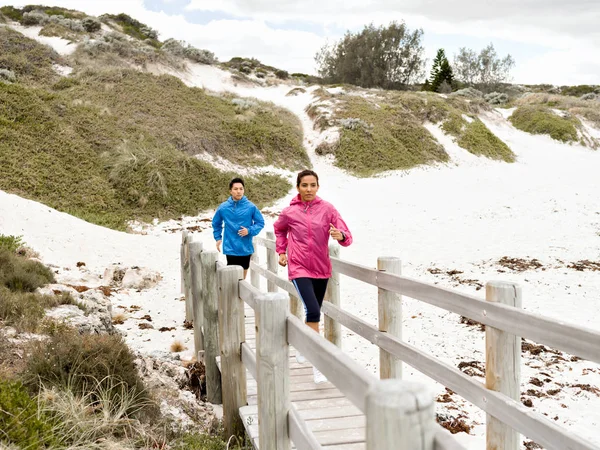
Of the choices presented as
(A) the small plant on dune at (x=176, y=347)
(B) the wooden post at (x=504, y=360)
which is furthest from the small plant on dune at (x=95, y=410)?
(A) the small plant on dune at (x=176, y=347)

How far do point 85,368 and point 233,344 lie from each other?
1276 mm

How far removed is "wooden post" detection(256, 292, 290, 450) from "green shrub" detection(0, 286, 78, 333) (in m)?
3.60

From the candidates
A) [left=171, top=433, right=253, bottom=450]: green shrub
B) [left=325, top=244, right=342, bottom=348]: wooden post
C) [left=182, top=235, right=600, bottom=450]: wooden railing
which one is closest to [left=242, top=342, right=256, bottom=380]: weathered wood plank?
[left=182, top=235, right=600, bottom=450]: wooden railing

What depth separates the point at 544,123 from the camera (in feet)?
140

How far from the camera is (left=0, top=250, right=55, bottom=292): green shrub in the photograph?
7.33 m

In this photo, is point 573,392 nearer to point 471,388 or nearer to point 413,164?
point 471,388

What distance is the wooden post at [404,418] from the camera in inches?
54.0

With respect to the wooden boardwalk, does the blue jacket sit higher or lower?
higher

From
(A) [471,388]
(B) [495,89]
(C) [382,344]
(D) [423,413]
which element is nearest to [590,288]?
(C) [382,344]

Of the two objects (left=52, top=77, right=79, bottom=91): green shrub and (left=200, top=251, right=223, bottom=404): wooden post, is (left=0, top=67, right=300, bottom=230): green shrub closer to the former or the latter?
(left=52, top=77, right=79, bottom=91): green shrub

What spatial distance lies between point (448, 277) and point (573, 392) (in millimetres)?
5691

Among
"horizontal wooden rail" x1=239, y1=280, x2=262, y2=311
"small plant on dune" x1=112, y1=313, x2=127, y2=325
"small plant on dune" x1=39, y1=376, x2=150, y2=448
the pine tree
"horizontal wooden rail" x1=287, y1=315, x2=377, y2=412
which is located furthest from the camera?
the pine tree

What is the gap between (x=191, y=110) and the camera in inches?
1118

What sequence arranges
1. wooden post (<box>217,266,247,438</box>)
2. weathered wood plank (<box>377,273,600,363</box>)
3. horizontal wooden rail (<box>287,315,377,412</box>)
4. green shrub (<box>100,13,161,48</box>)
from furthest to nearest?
green shrub (<box>100,13,161,48</box>) → wooden post (<box>217,266,247,438</box>) → weathered wood plank (<box>377,273,600,363</box>) → horizontal wooden rail (<box>287,315,377,412</box>)
